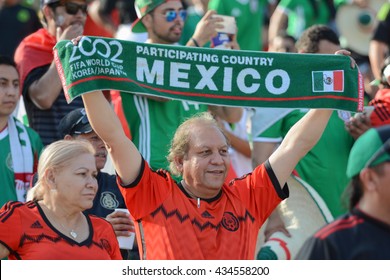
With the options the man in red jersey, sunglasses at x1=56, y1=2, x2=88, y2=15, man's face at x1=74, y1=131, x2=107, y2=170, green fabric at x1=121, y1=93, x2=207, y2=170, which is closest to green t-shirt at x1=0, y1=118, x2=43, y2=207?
man's face at x1=74, y1=131, x2=107, y2=170

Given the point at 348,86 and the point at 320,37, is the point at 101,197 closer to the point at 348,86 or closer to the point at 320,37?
the point at 348,86

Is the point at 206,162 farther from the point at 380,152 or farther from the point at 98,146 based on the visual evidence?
the point at 380,152

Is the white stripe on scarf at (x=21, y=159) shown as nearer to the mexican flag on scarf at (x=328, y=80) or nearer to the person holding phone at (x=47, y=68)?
the person holding phone at (x=47, y=68)

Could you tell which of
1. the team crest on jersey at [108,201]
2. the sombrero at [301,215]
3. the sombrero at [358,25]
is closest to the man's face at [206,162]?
the team crest on jersey at [108,201]

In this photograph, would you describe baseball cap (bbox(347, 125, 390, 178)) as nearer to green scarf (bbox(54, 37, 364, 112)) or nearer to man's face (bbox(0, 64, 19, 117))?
green scarf (bbox(54, 37, 364, 112))

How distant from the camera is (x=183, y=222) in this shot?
5.61 meters

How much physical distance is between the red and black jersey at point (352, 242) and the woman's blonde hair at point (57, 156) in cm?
177

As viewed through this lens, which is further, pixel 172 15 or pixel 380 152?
pixel 172 15

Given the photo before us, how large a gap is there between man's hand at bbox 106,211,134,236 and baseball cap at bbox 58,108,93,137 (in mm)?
636

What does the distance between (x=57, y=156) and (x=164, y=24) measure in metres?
2.59

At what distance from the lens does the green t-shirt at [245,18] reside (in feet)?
34.4

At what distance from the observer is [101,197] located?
6605mm

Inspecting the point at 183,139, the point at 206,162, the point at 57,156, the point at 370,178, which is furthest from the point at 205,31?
the point at 370,178

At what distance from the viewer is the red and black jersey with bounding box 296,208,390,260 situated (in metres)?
4.26
